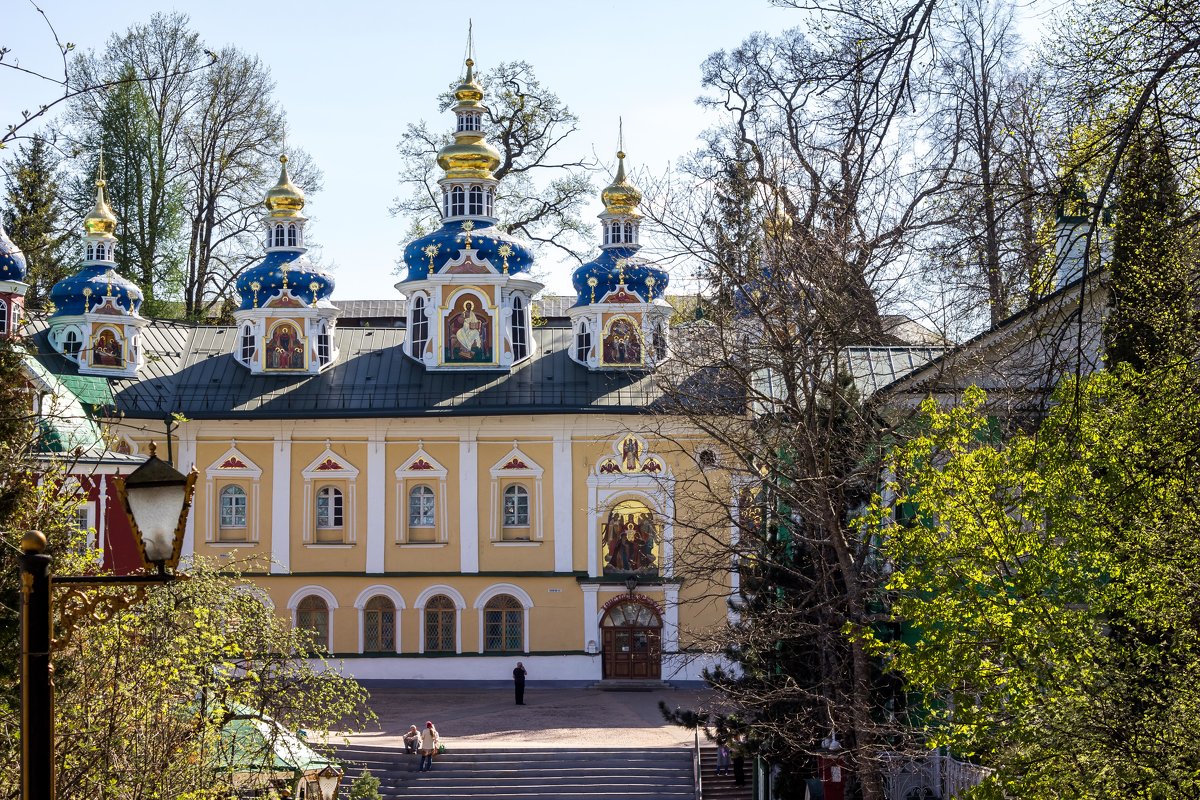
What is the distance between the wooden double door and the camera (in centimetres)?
3534

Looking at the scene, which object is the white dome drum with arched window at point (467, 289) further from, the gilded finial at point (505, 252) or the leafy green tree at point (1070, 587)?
the leafy green tree at point (1070, 587)

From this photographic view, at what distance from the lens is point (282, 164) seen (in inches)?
1574

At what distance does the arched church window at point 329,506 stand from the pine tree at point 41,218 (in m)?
Answer: 8.27

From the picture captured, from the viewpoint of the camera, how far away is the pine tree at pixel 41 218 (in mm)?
38969

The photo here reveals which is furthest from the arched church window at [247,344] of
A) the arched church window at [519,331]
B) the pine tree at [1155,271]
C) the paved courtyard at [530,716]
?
the pine tree at [1155,271]

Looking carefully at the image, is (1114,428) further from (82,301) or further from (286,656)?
(82,301)

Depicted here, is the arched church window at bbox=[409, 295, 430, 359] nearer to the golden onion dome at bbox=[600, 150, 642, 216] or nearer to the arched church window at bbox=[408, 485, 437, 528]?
the arched church window at bbox=[408, 485, 437, 528]

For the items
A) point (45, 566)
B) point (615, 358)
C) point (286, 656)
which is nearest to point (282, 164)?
point (615, 358)

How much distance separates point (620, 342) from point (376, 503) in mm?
6518

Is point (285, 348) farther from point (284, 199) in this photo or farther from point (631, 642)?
point (631, 642)

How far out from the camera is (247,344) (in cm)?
3772

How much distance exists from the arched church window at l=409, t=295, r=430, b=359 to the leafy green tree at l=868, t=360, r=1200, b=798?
77.2 ft

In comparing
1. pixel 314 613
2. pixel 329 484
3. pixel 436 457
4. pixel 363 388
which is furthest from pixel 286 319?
pixel 314 613

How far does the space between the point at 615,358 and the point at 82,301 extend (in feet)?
39.6
